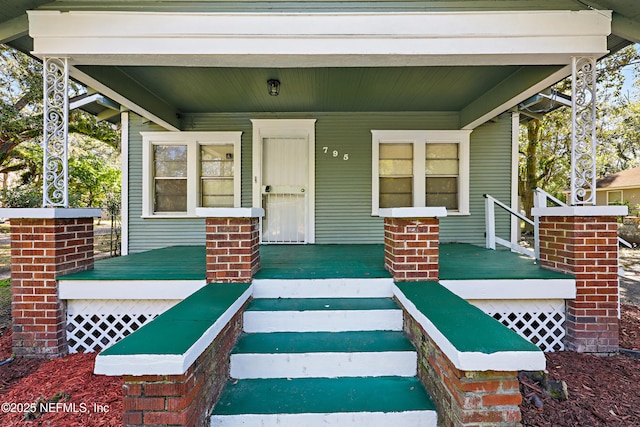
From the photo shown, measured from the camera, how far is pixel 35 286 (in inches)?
115

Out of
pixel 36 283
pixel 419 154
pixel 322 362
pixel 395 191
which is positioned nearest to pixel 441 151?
pixel 419 154

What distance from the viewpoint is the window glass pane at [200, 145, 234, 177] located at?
580 cm

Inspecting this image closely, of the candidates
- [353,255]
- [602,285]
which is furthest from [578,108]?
[353,255]

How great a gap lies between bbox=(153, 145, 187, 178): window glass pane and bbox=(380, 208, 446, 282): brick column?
14.2 ft

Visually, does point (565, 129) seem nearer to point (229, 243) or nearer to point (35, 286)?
point (229, 243)

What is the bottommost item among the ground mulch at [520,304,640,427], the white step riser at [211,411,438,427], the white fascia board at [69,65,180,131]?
the ground mulch at [520,304,640,427]

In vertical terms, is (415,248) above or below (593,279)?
above

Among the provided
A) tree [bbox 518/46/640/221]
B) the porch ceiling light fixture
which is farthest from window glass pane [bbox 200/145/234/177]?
tree [bbox 518/46/640/221]

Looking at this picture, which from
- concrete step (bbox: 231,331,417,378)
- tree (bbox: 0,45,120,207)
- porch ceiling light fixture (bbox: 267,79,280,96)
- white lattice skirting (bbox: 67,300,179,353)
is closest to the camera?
concrete step (bbox: 231,331,417,378)

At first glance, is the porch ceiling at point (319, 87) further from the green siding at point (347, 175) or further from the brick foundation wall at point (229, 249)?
the brick foundation wall at point (229, 249)

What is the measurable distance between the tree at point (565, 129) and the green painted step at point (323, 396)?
29.9ft

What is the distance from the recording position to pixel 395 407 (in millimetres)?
1879

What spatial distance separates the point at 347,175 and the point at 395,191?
93 cm

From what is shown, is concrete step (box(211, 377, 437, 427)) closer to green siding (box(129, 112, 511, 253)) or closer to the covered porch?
the covered porch
